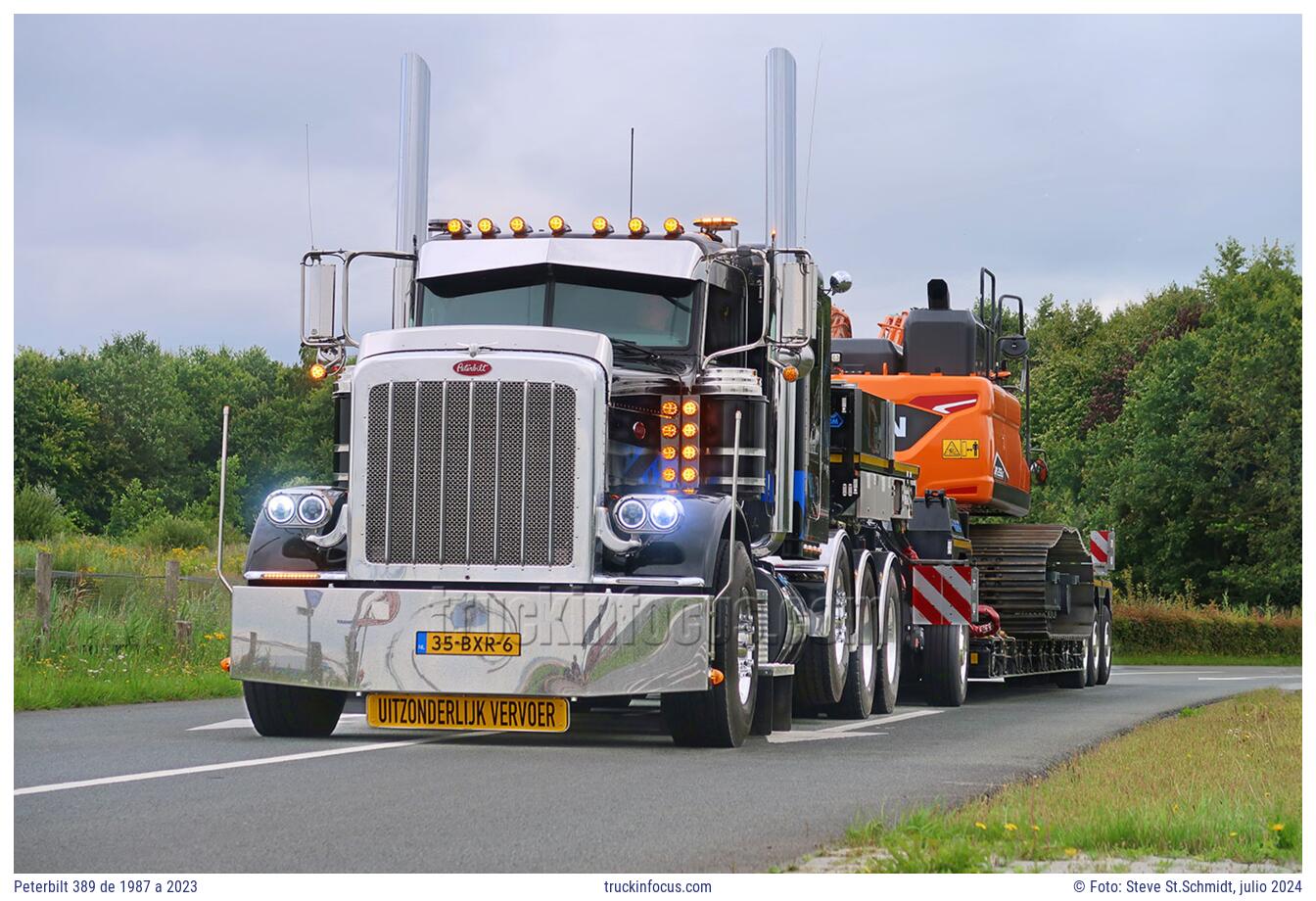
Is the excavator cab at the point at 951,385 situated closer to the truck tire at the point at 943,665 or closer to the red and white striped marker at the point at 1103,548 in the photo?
the truck tire at the point at 943,665

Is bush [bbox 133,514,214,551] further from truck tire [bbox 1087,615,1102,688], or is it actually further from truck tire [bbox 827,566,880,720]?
truck tire [bbox 827,566,880,720]

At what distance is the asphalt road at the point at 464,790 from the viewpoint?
281 inches

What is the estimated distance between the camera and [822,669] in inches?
604

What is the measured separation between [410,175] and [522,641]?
201 inches

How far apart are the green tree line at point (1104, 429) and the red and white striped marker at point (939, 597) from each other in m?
36.1

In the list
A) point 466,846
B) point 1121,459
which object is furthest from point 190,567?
point 1121,459

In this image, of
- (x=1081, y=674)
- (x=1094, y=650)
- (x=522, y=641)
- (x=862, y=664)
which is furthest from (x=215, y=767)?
(x=1094, y=650)

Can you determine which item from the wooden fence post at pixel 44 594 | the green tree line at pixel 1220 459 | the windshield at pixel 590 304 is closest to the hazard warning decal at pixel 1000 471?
the windshield at pixel 590 304

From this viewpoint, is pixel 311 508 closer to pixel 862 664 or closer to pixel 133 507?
pixel 862 664

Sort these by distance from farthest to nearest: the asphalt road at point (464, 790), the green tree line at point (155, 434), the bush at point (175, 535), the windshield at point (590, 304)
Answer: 1. the green tree line at point (155, 434)
2. the bush at point (175, 535)
3. the windshield at point (590, 304)
4. the asphalt road at point (464, 790)

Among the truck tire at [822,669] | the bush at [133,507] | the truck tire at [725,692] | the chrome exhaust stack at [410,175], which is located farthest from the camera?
the bush at [133,507]
